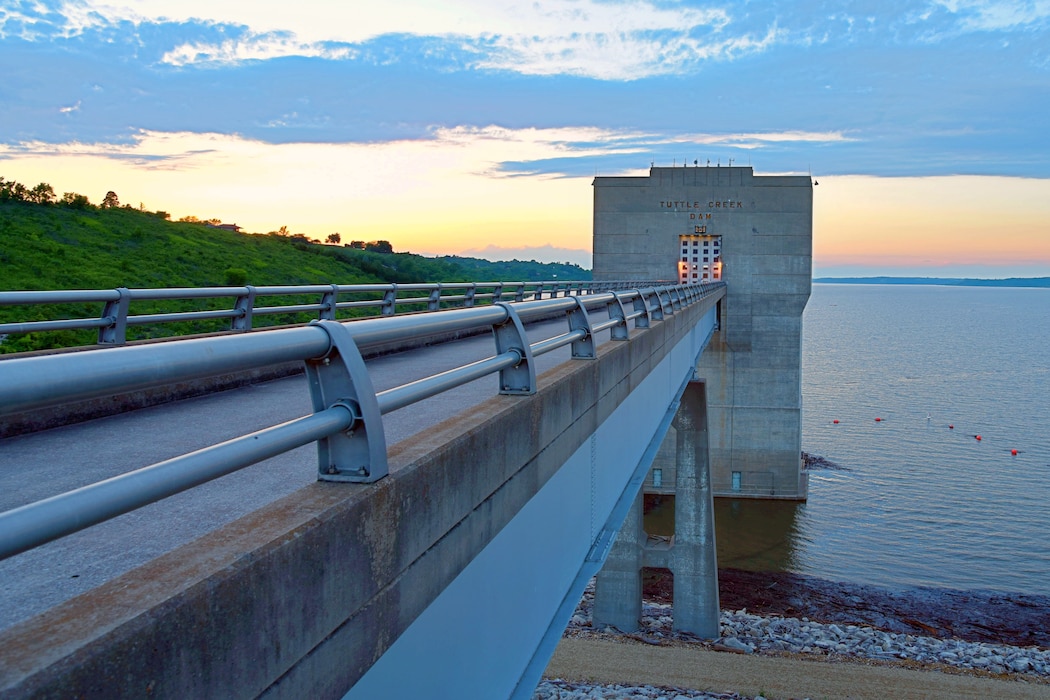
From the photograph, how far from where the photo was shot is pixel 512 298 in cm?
2523

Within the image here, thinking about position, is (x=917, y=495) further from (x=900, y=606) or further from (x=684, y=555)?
(x=684, y=555)

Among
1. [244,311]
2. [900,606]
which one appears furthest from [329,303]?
[900,606]

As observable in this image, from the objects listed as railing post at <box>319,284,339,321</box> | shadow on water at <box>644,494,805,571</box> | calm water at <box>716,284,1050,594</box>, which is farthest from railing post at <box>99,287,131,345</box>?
shadow on water at <box>644,494,805,571</box>

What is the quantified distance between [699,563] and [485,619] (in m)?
24.3

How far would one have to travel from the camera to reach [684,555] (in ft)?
91.7

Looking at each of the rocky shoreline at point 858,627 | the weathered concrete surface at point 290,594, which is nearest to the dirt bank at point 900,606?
the rocky shoreline at point 858,627

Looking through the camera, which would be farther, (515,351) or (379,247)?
(379,247)

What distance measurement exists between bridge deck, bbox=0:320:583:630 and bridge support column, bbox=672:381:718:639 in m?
18.6

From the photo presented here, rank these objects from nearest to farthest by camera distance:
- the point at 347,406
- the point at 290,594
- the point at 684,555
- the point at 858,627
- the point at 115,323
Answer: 1. the point at 290,594
2. the point at 347,406
3. the point at 115,323
4. the point at 858,627
5. the point at 684,555

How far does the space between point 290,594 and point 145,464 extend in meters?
2.85

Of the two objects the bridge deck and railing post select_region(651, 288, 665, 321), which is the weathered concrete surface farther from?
railing post select_region(651, 288, 665, 321)

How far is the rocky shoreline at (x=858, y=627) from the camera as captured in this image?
23.3m

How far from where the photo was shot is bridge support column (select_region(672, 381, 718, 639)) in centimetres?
2667

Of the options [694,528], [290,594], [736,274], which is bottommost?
[694,528]
